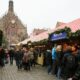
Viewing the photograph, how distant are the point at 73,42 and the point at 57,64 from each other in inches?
59.7

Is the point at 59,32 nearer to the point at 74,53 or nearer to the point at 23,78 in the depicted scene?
the point at 23,78

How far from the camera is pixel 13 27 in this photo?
10350 centimetres

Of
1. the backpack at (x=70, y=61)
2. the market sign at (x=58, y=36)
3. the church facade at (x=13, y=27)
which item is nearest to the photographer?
the backpack at (x=70, y=61)

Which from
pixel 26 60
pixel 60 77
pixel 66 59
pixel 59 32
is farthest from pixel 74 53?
pixel 26 60

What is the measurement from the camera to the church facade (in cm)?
10169

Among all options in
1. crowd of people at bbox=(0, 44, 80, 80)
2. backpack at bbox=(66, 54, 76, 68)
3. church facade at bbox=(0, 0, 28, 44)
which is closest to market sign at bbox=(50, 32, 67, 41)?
crowd of people at bbox=(0, 44, 80, 80)

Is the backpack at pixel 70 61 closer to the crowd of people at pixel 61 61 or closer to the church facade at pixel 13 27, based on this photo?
the crowd of people at pixel 61 61

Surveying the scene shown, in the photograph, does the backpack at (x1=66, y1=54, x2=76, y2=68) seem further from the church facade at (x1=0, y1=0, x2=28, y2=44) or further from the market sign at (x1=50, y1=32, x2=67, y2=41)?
the church facade at (x1=0, y1=0, x2=28, y2=44)

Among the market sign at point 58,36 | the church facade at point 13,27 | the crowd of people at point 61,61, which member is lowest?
the crowd of people at point 61,61

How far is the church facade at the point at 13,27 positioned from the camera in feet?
334

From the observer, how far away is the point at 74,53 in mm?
14305

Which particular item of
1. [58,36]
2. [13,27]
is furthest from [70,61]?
[13,27]

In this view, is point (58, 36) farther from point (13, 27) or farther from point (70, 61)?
point (13, 27)

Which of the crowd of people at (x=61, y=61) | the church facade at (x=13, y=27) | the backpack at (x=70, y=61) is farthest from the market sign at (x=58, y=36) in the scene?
the church facade at (x=13, y=27)
